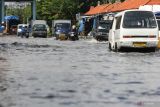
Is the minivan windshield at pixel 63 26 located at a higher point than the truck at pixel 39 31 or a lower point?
higher

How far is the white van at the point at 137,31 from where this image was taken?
2728 centimetres

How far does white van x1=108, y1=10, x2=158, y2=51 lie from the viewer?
27.3 m

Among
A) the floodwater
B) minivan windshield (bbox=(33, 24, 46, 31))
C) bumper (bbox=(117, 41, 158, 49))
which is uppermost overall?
minivan windshield (bbox=(33, 24, 46, 31))

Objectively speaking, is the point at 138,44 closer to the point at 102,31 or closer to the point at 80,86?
the point at 80,86

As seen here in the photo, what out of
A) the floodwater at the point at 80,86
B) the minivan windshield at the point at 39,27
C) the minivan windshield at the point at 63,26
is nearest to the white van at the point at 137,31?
the floodwater at the point at 80,86

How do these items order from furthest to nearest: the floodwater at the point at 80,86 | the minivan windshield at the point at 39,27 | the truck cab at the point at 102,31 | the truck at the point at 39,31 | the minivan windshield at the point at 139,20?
the minivan windshield at the point at 39,27
the truck at the point at 39,31
the truck cab at the point at 102,31
the minivan windshield at the point at 139,20
the floodwater at the point at 80,86

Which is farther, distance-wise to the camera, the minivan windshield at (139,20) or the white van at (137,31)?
the minivan windshield at (139,20)

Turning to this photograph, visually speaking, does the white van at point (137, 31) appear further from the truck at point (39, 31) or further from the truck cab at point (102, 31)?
the truck at point (39, 31)

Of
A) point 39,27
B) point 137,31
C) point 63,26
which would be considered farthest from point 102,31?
point 39,27

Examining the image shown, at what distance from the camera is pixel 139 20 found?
28.0 meters

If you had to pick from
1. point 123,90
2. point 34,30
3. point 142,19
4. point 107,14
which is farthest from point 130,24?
point 34,30

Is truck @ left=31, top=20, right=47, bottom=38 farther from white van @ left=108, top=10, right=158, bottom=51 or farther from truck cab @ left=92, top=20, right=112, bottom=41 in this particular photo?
white van @ left=108, top=10, right=158, bottom=51

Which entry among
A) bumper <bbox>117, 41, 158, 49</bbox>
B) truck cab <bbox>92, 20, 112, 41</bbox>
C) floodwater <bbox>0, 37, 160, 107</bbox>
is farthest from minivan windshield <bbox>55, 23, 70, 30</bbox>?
floodwater <bbox>0, 37, 160, 107</bbox>

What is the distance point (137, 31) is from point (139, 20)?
83 cm
